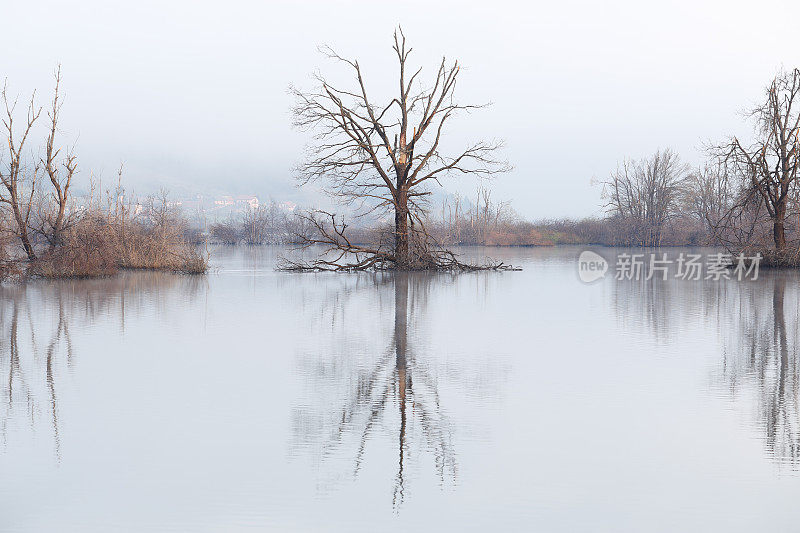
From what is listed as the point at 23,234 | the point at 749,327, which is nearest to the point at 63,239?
the point at 23,234

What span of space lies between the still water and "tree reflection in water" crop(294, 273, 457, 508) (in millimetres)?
28

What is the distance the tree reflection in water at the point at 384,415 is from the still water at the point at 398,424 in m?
0.03

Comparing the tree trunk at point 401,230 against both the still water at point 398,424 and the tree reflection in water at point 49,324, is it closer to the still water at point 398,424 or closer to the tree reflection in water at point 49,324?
the tree reflection in water at point 49,324

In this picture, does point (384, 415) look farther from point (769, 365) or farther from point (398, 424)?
point (769, 365)

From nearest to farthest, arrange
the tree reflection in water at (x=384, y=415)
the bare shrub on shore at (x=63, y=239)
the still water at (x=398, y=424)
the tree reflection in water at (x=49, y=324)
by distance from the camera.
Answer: the still water at (x=398, y=424)
the tree reflection in water at (x=384, y=415)
the tree reflection in water at (x=49, y=324)
the bare shrub on shore at (x=63, y=239)

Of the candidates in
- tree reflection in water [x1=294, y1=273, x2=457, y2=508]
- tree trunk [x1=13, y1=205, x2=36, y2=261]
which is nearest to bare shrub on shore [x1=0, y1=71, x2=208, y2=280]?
tree trunk [x1=13, y1=205, x2=36, y2=261]

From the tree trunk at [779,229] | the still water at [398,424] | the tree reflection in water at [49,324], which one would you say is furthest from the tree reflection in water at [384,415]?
the tree trunk at [779,229]

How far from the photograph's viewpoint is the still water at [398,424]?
408cm

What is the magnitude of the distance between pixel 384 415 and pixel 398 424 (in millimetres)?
293

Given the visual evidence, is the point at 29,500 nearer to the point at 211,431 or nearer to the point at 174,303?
the point at 211,431

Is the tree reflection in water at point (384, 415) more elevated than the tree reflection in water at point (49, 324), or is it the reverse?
the tree reflection in water at point (49, 324)

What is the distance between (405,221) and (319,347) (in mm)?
16797

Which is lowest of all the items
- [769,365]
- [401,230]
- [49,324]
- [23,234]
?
[769,365]

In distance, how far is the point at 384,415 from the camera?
19.5 ft
